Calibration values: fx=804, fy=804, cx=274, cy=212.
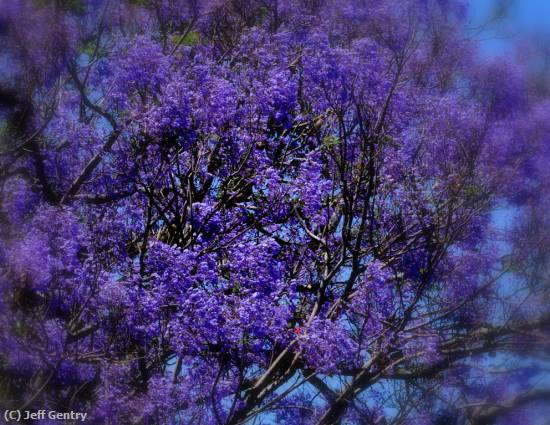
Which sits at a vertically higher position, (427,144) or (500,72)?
(500,72)

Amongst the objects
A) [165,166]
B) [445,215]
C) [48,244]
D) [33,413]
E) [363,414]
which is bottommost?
[33,413]

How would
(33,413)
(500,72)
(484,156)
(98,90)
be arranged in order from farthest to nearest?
(500,72), (98,90), (484,156), (33,413)

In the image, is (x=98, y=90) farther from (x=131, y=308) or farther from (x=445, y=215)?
(x=445, y=215)

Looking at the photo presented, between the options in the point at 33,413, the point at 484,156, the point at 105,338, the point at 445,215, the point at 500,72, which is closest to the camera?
the point at 33,413

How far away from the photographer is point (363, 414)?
8969 mm

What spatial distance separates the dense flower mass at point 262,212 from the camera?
9273mm

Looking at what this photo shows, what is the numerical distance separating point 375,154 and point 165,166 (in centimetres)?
368

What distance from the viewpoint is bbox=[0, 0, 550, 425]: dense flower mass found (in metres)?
9.27

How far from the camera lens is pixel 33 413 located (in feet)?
28.4

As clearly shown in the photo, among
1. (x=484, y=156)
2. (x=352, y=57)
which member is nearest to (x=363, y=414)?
(x=484, y=156)

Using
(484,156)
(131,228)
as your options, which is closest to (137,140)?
(131,228)

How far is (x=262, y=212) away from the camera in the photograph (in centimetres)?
1212

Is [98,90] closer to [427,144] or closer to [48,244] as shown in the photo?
[48,244]

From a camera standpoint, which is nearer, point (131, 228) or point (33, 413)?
point (33, 413)
